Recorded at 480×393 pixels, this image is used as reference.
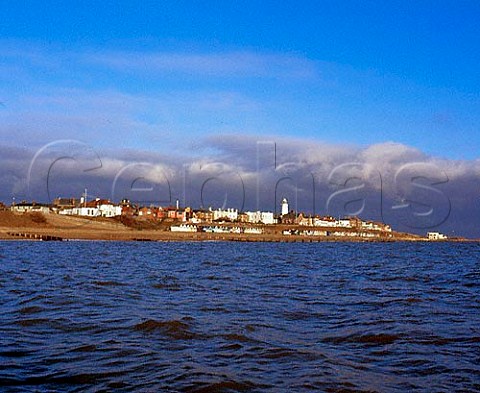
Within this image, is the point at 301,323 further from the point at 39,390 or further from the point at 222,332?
the point at 39,390

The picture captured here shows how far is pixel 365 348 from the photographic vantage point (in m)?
8.87

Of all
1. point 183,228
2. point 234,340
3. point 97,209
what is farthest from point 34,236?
point 234,340

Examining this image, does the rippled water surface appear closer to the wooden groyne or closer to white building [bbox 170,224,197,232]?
the wooden groyne

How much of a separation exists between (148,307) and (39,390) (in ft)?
21.8

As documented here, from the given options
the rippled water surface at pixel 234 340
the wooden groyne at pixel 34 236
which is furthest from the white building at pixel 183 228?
the rippled water surface at pixel 234 340

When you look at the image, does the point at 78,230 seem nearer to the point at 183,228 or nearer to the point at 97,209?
the point at 183,228

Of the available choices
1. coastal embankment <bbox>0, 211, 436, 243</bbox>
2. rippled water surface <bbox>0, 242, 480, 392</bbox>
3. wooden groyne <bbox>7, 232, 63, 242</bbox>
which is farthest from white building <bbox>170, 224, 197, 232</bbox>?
rippled water surface <bbox>0, 242, 480, 392</bbox>

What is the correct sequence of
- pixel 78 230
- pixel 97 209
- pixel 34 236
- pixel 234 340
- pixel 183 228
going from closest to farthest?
pixel 234 340
pixel 34 236
pixel 78 230
pixel 183 228
pixel 97 209

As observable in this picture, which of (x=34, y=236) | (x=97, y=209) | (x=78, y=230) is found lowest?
(x=34, y=236)

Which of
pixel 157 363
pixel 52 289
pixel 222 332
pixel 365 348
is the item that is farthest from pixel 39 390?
pixel 52 289

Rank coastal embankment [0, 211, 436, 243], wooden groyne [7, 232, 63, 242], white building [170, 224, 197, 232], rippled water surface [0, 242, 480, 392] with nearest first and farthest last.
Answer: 1. rippled water surface [0, 242, 480, 392]
2. wooden groyne [7, 232, 63, 242]
3. coastal embankment [0, 211, 436, 243]
4. white building [170, 224, 197, 232]

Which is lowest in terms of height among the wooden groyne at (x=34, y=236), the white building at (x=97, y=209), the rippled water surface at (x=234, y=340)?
the wooden groyne at (x=34, y=236)

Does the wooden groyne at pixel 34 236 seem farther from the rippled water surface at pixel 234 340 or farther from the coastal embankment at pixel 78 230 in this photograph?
the rippled water surface at pixel 234 340

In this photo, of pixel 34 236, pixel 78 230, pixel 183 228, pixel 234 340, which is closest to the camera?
pixel 234 340
